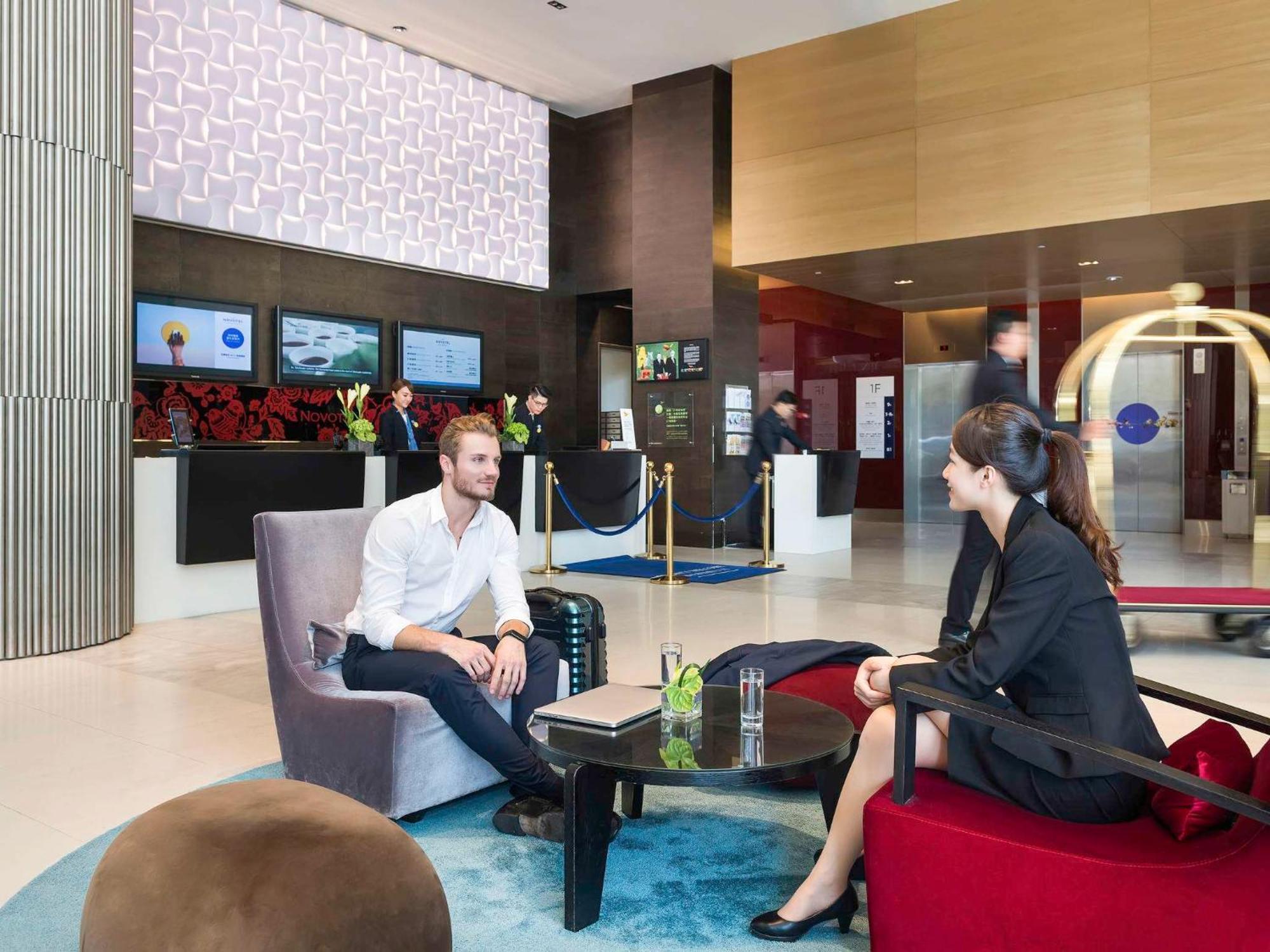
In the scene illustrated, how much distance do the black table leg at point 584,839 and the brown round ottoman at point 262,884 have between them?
485 millimetres

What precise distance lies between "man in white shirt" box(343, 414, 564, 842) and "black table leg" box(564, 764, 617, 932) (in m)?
0.45

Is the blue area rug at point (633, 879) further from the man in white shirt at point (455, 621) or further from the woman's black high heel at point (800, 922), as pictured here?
the man in white shirt at point (455, 621)

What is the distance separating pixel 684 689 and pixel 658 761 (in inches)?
12.8

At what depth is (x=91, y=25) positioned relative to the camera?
5.61 metres

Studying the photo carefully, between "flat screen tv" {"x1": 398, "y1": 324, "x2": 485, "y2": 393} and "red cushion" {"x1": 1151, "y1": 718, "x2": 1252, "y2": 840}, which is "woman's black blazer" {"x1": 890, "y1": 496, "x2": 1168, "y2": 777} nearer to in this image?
"red cushion" {"x1": 1151, "y1": 718, "x2": 1252, "y2": 840}

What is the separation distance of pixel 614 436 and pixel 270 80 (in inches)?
181

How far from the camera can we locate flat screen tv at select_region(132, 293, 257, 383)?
811 centimetres

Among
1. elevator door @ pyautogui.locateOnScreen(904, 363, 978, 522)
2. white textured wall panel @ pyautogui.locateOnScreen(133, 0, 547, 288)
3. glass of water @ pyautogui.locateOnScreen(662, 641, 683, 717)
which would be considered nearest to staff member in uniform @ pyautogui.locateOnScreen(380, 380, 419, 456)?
white textured wall panel @ pyautogui.locateOnScreen(133, 0, 547, 288)

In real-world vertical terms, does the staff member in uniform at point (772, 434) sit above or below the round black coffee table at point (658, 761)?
above

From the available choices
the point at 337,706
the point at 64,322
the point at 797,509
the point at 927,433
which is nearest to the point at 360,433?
the point at 64,322

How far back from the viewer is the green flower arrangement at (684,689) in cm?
252

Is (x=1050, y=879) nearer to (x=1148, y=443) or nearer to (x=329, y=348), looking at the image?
(x=329, y=348)

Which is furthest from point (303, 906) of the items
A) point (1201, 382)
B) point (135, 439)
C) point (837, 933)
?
point (1201, 382)

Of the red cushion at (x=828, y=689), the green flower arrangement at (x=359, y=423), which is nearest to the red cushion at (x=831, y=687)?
the red cushion at (x=828, y=689)
